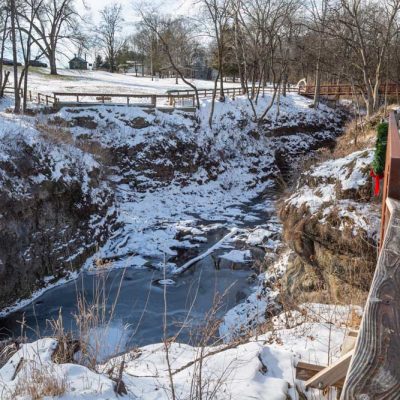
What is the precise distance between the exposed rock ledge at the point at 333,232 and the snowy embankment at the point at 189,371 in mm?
3732

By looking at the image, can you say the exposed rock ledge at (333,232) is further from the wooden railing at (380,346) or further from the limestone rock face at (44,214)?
the limestone rock face at (44,214)

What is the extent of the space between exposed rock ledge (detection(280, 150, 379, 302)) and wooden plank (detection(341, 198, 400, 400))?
636 cm

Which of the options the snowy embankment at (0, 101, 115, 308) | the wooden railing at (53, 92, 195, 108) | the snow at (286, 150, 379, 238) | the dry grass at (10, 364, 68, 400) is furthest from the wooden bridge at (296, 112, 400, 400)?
the wooden railing at (53, 92, 195, 108)

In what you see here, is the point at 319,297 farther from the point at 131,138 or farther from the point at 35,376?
the point at 131,138

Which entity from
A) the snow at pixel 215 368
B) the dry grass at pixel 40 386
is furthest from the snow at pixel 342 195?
the dry grass at pixel 40 386

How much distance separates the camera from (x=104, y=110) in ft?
82.4

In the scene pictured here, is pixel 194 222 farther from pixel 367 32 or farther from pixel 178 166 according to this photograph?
pixel 367 32

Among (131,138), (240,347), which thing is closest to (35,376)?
(240,347)

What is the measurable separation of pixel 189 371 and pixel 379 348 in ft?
8.95

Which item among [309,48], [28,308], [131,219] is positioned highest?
[309,48]

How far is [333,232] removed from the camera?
9.39 metres

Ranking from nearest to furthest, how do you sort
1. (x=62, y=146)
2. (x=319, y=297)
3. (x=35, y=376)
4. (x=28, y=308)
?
(x=35, y=376), (x=319, y=297), (x=28, y=308), (x=62, y=146)

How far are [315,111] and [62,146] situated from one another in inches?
921

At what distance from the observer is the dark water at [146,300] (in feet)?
35.1
